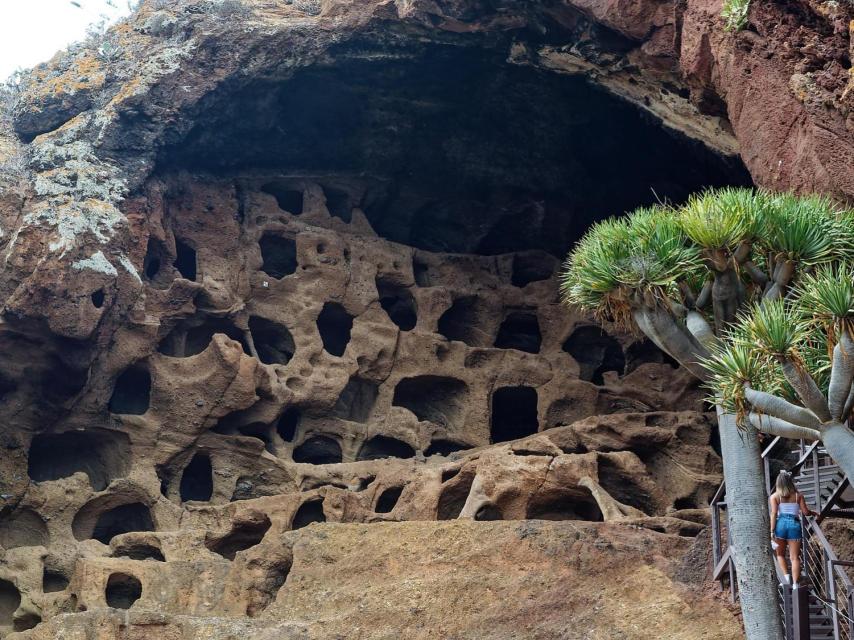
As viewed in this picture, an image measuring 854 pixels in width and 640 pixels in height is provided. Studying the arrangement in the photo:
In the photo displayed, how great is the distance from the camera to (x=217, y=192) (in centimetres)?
2983

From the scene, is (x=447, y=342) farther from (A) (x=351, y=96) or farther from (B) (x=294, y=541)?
(B) (x=294, y=541)

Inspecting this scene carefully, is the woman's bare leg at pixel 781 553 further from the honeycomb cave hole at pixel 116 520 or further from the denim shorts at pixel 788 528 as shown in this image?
the honeycomb cave hole at pixel 116 520

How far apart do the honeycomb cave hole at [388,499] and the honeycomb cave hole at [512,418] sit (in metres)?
6.92

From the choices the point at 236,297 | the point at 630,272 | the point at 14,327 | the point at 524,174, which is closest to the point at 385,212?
the point at 524,174

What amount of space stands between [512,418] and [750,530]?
16.1 meters

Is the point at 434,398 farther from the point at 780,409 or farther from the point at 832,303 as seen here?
the point at 832,303

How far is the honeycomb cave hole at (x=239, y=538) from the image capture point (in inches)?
898

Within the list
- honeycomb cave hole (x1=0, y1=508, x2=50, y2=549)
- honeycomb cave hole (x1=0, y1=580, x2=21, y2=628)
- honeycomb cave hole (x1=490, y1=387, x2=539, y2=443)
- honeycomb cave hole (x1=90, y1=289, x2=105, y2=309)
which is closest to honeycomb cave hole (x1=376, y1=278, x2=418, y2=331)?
honeycomb cave hole (x1=490, y1=387, x2=539, y2=443)

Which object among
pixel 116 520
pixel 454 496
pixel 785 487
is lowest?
pixel 785 487

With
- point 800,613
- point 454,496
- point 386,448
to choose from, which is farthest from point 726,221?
point 386,448

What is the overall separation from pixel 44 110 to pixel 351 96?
7.50 m

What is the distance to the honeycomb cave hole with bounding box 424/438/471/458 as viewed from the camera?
2738 cm

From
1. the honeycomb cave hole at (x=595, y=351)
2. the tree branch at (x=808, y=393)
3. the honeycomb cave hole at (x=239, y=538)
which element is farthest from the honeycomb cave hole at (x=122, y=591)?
the tree branch at (x=808, y=393)

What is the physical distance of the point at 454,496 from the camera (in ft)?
71.6
